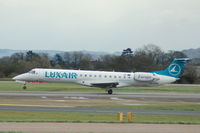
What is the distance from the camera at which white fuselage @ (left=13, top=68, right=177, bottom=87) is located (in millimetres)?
41156

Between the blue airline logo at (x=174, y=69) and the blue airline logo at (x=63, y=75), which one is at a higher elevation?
the blue airline logo at (x=174, y=69)

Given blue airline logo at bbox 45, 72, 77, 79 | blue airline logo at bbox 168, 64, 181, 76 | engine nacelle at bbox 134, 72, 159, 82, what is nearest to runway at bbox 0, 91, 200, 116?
blue airline logo at bbox 45, 72, 77, 79

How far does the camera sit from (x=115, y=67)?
85.9 metres

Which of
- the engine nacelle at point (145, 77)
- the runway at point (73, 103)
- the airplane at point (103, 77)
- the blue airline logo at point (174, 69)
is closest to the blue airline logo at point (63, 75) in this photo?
the airplane at point (103, 77)

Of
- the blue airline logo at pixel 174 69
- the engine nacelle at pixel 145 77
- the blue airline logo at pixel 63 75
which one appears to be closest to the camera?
the blue airline logo at pixel 63 75

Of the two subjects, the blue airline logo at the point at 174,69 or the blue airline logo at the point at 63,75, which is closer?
the blue airline logo at the point at 63,75

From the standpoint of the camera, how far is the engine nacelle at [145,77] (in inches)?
1666

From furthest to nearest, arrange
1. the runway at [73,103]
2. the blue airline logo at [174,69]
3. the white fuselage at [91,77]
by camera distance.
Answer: the blue airline logo at [174,69], the white fuselage at [91,77], the runway at [73,103]

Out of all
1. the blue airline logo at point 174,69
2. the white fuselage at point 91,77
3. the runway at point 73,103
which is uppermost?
the blue airline logo at point 174,69

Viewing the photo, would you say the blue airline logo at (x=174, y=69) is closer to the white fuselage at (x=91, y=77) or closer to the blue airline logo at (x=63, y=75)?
the white fuselage at (x=91, y=77)

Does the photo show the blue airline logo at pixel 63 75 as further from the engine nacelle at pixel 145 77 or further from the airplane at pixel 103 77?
the engine nacelle at pixel 145 77

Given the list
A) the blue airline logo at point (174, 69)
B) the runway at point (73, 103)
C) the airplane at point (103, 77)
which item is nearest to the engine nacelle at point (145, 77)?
the airplane at point (103, 77)

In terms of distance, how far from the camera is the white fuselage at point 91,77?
41.2 m

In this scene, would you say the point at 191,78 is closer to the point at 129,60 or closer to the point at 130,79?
the point at 129,60
